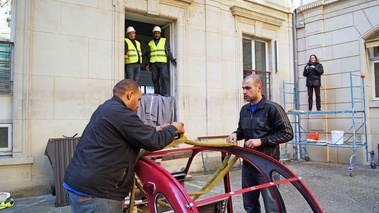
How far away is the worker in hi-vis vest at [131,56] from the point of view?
6977 millimetres

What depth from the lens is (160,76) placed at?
7457 mm

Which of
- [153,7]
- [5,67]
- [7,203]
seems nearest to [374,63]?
[153,7]

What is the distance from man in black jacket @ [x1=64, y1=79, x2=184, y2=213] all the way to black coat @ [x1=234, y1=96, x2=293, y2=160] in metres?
1.36

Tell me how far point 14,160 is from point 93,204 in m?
4.01

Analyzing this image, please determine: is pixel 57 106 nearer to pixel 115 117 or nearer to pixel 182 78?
pixel 182 78

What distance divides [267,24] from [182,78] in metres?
4.04

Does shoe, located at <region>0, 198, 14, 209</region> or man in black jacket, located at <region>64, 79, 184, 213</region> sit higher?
man in black jacket, located at <region>64, 79, 184, 213</region>

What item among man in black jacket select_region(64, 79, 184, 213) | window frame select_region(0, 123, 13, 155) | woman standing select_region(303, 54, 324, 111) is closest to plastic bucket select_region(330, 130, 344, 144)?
woman standing select_region(303, 54, 324, 111)

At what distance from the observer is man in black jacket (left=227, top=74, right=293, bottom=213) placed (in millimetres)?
3064

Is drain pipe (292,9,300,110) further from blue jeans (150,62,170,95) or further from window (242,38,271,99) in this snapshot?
blue jeans (150,62,170,95)

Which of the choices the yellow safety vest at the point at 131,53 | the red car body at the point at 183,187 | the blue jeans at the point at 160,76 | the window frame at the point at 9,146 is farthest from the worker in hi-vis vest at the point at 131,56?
the red car body at the point at 183,187

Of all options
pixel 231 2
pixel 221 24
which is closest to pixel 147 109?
pixel 221 24

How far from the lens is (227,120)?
8.21 metres

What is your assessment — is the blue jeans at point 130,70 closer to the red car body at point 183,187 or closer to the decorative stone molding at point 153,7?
the decorative stone molding at point 153,7
